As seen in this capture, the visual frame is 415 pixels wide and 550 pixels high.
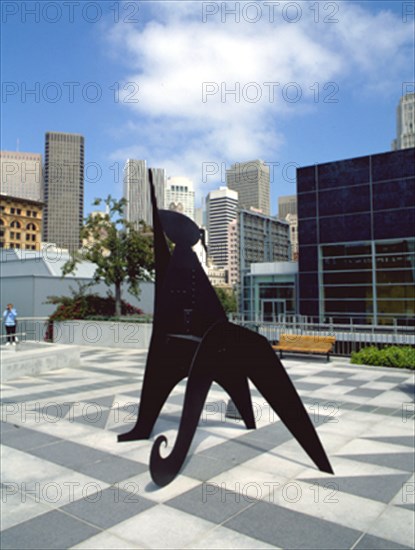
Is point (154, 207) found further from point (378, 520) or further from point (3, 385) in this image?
point (3, 385)

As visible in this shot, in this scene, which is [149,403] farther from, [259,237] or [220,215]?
[220,215]

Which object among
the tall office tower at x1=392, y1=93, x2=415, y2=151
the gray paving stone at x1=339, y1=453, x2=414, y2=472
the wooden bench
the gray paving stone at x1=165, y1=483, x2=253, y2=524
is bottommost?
the gray paving stone at x1=165, y1=483, x2=253, y2=524

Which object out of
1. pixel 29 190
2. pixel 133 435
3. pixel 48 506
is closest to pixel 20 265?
pixel 133 435

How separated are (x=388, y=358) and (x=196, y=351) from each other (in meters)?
9.77

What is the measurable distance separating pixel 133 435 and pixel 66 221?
10278cm

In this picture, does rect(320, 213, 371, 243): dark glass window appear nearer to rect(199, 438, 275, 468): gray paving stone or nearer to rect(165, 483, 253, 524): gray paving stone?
rect(199, 438, 275, 468): gray paving stone

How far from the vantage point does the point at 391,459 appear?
614 cm

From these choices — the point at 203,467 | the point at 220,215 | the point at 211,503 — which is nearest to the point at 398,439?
the point at 203,467

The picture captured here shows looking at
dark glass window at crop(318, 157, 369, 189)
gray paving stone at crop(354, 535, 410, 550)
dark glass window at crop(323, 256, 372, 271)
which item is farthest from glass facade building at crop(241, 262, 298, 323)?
gray paving stone at crop(354, 535, 410, 550)

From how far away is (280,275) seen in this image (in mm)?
30516

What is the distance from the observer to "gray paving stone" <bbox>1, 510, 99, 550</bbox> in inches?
156

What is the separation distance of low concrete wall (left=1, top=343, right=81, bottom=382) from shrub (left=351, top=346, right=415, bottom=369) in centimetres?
874

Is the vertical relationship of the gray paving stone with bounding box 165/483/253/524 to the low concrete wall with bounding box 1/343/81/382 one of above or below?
below

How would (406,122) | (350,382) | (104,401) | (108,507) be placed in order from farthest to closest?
(406,122) < (350,382) < (104,401) < (108,507)
